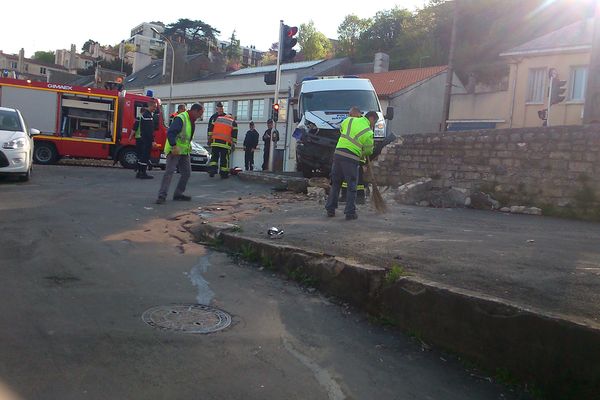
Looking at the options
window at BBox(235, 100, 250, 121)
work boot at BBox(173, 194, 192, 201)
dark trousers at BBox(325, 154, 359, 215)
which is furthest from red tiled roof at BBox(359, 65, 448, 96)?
dark trousers at BBox(325, 154, 359, 215)

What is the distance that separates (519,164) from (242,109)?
31014mm

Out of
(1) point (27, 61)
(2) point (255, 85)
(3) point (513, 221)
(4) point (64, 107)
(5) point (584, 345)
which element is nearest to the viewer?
(5) point (584, 345)

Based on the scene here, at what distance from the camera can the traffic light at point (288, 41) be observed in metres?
16.5

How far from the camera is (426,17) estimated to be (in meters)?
52.4

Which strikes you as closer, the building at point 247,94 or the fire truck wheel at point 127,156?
the fire truck wheel at point 127,156

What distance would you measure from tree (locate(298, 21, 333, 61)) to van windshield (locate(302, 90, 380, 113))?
183 ft

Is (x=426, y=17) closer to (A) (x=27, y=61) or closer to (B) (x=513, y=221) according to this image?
(B) (x=513, y=221)

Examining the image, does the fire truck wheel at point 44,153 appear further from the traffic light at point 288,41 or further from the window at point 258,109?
the window at point 258,109

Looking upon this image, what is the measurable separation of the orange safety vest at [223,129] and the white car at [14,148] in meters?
4.28

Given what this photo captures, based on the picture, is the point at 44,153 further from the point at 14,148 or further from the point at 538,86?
the point at 538,86

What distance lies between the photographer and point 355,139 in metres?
8.44

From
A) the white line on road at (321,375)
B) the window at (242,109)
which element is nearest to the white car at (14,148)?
the white line on road at (321,375)

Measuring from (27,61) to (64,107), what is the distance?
9703 centimetres

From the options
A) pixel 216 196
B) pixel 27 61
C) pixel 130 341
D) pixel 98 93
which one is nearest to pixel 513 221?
pixel 216 196
